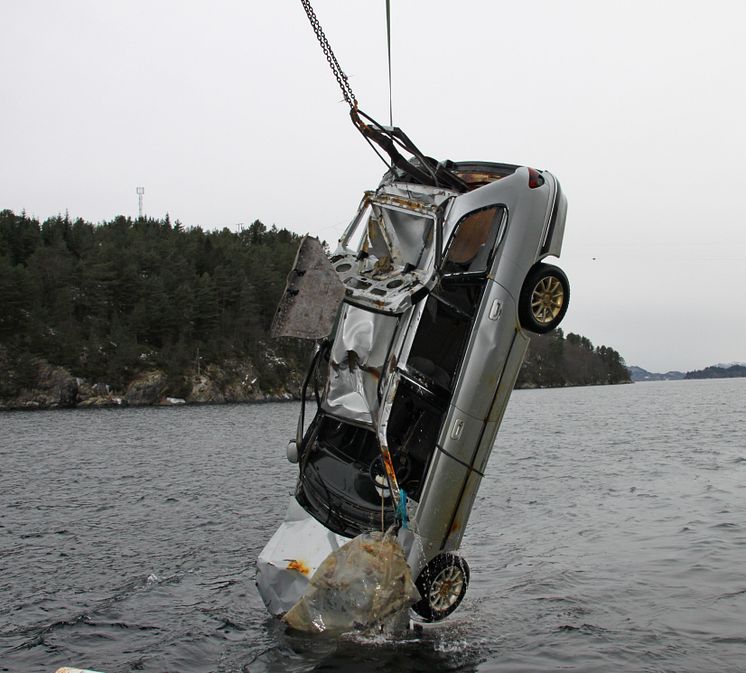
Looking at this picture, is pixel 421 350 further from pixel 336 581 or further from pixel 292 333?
pixel 336 581

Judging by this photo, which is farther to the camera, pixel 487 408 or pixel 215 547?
pixel 215 547

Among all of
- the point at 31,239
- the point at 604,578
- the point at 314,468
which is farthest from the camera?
the point at 31,239

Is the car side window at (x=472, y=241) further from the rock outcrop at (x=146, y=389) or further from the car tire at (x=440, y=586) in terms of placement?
the rock outcrop at (x=146, y=389)

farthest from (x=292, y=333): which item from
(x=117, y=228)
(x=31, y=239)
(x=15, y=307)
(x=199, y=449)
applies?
(x=117, y=228)

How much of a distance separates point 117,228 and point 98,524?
10342 cm

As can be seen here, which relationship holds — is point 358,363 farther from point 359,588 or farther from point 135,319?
point 135,319

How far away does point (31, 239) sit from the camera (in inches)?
3666

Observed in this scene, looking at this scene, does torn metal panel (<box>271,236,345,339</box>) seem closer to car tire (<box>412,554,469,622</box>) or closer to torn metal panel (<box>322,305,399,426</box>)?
torn metal panel (<box>322,305,399,426</box>)

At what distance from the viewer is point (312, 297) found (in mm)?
8109

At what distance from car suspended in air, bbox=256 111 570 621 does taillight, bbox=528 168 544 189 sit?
24 mm

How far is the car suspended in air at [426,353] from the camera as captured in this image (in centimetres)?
805

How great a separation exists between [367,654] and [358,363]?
2.98 metres

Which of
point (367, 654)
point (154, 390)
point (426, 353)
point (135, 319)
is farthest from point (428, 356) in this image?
point (135, 319)

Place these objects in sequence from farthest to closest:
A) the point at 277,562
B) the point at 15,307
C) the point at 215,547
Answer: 1. the point at 15,307
2. the point at 215,547
3. the point at 277,562
